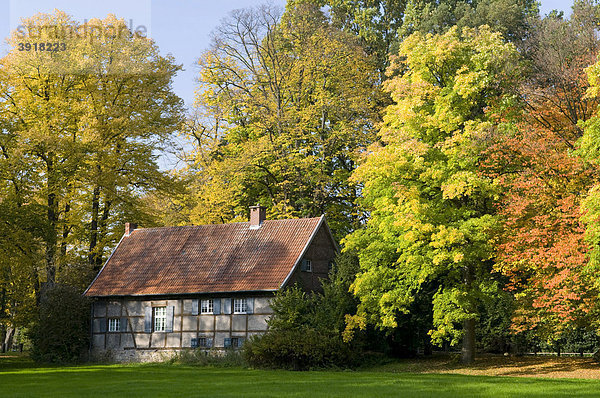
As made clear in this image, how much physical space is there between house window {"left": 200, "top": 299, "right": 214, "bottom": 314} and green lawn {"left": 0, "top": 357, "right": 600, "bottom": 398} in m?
8.22

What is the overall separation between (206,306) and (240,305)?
1.94 m

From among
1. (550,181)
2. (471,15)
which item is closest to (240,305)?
(550,181)

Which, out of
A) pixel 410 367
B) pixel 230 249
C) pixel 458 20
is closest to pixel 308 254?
pixel 230 249

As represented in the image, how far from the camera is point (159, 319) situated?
3678 cm

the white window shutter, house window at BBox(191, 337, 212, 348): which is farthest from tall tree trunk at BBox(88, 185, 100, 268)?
the white window shutter

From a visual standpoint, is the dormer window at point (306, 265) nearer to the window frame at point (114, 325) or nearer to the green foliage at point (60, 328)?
the window frame at point (114, 325)

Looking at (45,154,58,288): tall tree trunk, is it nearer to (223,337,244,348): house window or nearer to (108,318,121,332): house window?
(108,318,121,332): house window

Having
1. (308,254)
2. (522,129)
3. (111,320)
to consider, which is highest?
(522,129)

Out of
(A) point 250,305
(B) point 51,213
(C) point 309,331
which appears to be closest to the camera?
(C) point 309,331

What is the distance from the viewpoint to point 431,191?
96.8 ft

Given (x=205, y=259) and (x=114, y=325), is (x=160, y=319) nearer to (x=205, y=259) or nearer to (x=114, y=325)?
(x=114, y=325)

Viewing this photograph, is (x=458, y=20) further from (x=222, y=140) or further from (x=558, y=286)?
(x=558, y=286)

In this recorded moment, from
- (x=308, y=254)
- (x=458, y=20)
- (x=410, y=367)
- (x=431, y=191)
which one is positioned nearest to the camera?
(x=431, y=191)

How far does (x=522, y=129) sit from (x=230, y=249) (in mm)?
16036
